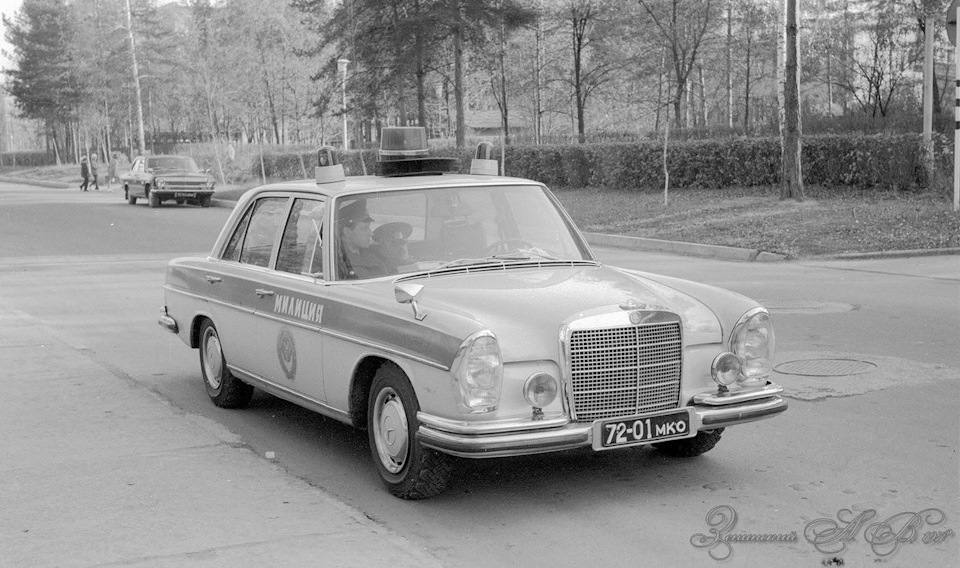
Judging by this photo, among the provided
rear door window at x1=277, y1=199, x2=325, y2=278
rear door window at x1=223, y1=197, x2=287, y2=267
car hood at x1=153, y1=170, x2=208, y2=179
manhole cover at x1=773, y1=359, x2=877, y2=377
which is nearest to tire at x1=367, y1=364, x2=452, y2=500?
rear door window at x1=277, y1=199, x2=325, y2=278

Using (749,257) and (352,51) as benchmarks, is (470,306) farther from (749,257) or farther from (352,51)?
(352,51)

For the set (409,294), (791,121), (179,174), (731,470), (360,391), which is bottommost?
(731,470)

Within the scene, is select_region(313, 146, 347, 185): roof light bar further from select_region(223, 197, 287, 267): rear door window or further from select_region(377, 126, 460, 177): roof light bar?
select_region(223, 197, 287, 267): rear door window

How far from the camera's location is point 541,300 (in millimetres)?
5414

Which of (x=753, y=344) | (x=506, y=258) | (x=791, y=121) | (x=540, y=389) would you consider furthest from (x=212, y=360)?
(x=791, y=121)

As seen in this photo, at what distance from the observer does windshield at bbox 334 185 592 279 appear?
619 cm

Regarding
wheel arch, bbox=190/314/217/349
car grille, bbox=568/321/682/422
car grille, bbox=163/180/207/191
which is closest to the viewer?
car grille, bbox=568/321/682/422

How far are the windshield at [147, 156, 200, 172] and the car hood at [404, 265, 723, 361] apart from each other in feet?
103

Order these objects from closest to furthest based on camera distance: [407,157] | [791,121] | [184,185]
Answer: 1. [407,157]
2. [791,121]
3. [184,185]

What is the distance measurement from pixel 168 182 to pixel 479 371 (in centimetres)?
3095

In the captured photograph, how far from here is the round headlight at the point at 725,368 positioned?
557cm

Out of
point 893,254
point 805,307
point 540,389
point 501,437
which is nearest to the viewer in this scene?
point 501,437

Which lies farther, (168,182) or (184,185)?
(184,185)

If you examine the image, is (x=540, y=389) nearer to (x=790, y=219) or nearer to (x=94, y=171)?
(x=790, y=219)
